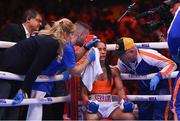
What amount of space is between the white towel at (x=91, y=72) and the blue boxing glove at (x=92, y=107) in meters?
0.13

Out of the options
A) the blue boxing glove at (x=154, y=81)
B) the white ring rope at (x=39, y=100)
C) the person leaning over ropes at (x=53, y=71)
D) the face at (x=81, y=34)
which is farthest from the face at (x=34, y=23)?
the blue boxing glove at (x=154, y=81)

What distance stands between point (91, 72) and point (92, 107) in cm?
30

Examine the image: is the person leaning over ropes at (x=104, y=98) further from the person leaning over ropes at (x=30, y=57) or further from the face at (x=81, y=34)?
the person leaning over ropes at (x=30, y=57)

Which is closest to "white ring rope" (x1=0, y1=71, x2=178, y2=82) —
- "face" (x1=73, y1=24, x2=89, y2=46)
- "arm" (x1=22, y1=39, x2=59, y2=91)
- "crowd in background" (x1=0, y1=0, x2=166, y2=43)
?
"arm" (x1=22, y1=39, x2=59, y2=91)

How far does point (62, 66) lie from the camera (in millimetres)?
3803

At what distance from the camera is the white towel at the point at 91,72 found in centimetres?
397

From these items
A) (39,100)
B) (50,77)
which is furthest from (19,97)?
(50,77)

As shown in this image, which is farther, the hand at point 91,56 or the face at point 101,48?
the face at point 101,48

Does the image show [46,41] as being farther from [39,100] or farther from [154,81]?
[154,81]

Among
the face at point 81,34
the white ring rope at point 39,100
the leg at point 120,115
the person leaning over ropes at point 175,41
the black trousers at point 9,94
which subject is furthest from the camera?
the face at point 81,34

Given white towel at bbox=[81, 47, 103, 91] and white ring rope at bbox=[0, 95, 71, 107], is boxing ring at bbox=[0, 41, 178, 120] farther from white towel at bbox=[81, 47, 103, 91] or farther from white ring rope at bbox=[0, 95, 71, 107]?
white towel at bbox=[81, 47, 103, 91]

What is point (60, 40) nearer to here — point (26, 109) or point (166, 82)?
point (26, 109)

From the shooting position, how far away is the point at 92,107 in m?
3.94

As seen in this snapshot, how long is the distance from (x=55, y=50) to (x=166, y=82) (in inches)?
45.9
